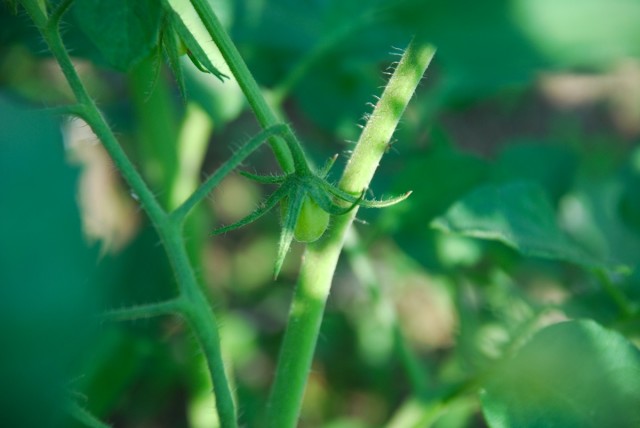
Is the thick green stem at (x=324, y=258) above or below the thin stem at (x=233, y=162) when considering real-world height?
below

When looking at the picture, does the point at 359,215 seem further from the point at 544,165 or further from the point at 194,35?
the point at 194,35

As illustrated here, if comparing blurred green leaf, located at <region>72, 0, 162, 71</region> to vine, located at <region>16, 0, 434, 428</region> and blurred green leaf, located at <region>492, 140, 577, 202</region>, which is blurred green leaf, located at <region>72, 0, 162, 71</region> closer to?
vine, located at <region>16, 0, 434, 428</region>

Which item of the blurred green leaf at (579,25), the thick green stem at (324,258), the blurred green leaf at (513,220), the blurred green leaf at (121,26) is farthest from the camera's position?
the blurred green leaf at (513,220)

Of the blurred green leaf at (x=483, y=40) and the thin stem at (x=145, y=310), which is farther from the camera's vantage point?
the thin stem at (x=145, y=310)

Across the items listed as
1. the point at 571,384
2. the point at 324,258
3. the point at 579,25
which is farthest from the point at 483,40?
the point at 571,384

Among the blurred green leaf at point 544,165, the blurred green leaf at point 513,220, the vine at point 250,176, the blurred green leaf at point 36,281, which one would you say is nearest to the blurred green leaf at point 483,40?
the vine at point 250,176

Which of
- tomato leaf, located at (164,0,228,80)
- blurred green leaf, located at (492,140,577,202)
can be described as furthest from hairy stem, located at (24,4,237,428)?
blurred green leaf, located at (492,140,577,202)

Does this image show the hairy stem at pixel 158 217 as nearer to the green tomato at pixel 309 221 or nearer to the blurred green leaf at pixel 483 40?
the green tomato at pixel 309 221
